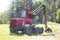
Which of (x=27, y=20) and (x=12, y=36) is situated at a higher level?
(x=27, y=20)

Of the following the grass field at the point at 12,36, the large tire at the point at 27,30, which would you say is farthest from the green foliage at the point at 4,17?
the large tire at the point at 27,30

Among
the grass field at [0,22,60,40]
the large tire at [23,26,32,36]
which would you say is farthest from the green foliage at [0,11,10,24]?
the large tire at [23,26,32,36]

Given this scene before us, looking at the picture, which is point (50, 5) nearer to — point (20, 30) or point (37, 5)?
point (37, 5)

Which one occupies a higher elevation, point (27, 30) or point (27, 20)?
point (27, 20)

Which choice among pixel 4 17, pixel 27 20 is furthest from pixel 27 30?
pixel 4 17

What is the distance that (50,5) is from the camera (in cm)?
237

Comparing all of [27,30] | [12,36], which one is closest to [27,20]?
[27,30]

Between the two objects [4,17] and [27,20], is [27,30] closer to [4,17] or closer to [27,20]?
[27,20]

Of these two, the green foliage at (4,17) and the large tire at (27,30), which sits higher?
the green foliage at (4,17)

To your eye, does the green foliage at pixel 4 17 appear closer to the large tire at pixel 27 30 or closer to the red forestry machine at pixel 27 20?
the red forestry machine at pixel 27 20

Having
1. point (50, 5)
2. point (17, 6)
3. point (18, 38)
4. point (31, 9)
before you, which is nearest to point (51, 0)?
point (50, 5)

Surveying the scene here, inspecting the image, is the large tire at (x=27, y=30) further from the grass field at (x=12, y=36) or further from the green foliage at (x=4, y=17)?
the green foliage at (x=4, y=17)

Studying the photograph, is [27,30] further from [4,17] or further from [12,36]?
[4,17]

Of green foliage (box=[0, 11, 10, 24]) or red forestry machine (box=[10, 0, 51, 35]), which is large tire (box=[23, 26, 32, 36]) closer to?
red forestry machine (box=[10, 0, 51, 35])
